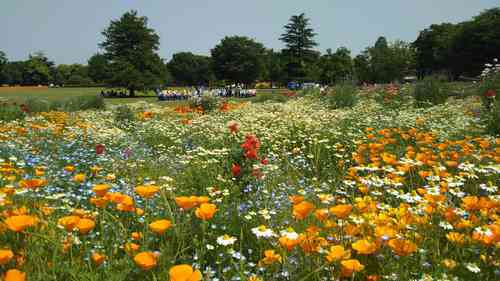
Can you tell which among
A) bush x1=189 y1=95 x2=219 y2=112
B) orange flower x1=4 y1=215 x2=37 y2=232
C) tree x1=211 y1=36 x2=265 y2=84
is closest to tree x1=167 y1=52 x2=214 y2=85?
tree x1=211 y1=36 x2=265 y2=84

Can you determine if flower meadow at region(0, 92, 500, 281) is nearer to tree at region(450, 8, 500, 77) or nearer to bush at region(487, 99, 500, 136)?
bush at region(487, 99, 500, 136)

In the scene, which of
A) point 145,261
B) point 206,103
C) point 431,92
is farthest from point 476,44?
point 145,261

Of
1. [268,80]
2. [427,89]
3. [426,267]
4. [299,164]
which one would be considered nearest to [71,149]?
[299,164]

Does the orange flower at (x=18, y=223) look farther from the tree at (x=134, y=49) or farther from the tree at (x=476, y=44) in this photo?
the tree at (x=476, y=44)

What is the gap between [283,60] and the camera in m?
72.2

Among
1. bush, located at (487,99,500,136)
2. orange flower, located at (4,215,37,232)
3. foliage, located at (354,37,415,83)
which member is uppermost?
foliage, located at (354,37,415,83)

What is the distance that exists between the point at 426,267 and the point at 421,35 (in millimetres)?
85353

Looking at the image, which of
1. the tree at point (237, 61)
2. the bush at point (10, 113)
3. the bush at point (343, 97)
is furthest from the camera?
the tree at point (237, 61)

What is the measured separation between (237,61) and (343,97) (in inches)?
2526

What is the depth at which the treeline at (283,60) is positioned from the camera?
48406 millimetres

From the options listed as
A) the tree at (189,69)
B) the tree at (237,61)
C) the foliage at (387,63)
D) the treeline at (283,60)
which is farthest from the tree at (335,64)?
the tree at (189,69)

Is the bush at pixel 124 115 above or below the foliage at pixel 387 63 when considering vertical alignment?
below

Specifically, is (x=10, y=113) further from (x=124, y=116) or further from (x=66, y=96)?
(x=66, y=96)

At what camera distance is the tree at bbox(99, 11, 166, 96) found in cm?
4716
